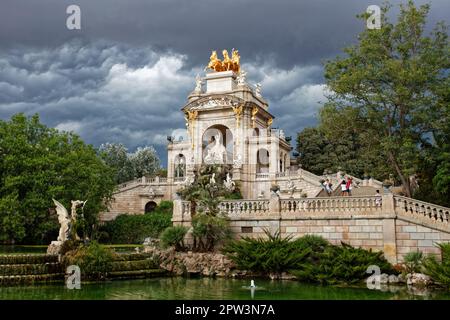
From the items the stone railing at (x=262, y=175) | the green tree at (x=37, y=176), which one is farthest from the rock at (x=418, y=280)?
the stone railing at (x=262, y=175)

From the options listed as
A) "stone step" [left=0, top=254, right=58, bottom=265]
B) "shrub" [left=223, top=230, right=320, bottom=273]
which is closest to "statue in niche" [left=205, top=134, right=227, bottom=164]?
"shrub" [left=223, top=230, right=320, bottom=273]

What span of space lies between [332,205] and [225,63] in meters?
31.8

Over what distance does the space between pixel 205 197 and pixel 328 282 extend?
6738 millimetres

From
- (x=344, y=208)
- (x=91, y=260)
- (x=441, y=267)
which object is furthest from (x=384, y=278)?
(x=91, y=260)

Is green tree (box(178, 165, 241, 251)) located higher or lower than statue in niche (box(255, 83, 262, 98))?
lower

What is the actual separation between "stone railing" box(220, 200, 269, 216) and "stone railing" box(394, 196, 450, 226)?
223 inches

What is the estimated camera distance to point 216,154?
151 ft

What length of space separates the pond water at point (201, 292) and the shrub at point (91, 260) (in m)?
0.72

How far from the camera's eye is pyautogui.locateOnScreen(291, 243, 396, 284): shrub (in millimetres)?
18078

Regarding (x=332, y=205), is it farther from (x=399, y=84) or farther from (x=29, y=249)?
(x=29, y=249)

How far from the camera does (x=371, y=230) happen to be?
2000 cm

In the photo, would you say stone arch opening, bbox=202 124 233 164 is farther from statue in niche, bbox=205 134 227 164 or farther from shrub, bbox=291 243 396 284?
shrub, bbox=291 243 396 284
